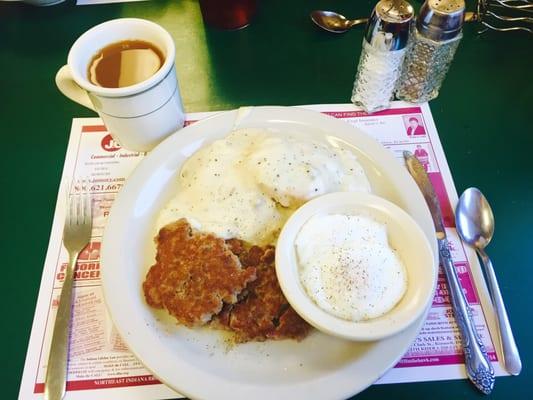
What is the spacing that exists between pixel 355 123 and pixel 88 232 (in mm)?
980

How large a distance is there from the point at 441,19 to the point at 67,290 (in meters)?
1.38

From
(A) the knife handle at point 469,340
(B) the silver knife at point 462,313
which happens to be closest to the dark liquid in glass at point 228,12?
(B) the silver knife at point 462,313

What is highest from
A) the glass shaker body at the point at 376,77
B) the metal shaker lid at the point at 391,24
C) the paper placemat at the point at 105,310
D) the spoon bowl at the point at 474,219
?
the metal shaker lid at the point at 391,24

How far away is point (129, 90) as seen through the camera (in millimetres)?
1229

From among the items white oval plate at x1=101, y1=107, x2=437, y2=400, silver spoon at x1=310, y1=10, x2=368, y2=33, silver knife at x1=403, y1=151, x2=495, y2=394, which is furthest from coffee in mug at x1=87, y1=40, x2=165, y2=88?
silver knife at x1=403, y1=151, x2=495, y2=394

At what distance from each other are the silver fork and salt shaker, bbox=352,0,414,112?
102 cm

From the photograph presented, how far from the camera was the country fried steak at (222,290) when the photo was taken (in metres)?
1.13

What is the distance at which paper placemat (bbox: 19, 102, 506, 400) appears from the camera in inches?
45.3

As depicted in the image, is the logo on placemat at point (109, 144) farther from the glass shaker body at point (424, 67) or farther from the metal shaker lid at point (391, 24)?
the glass shaker body at point (424, 67)

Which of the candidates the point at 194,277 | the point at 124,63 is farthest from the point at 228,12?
the point at 194,277

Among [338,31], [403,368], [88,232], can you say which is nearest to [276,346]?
[403,368]

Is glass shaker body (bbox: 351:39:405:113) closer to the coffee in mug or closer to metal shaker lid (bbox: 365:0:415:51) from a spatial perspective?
metal shaker lid (bbox: 365:0:415:51)

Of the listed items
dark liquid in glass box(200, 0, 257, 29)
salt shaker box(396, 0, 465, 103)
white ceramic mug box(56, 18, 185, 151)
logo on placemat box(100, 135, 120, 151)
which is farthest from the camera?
dark liquid in glass box(200, 0, 257, 29)

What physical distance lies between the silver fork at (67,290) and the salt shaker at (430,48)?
1.18 meters
